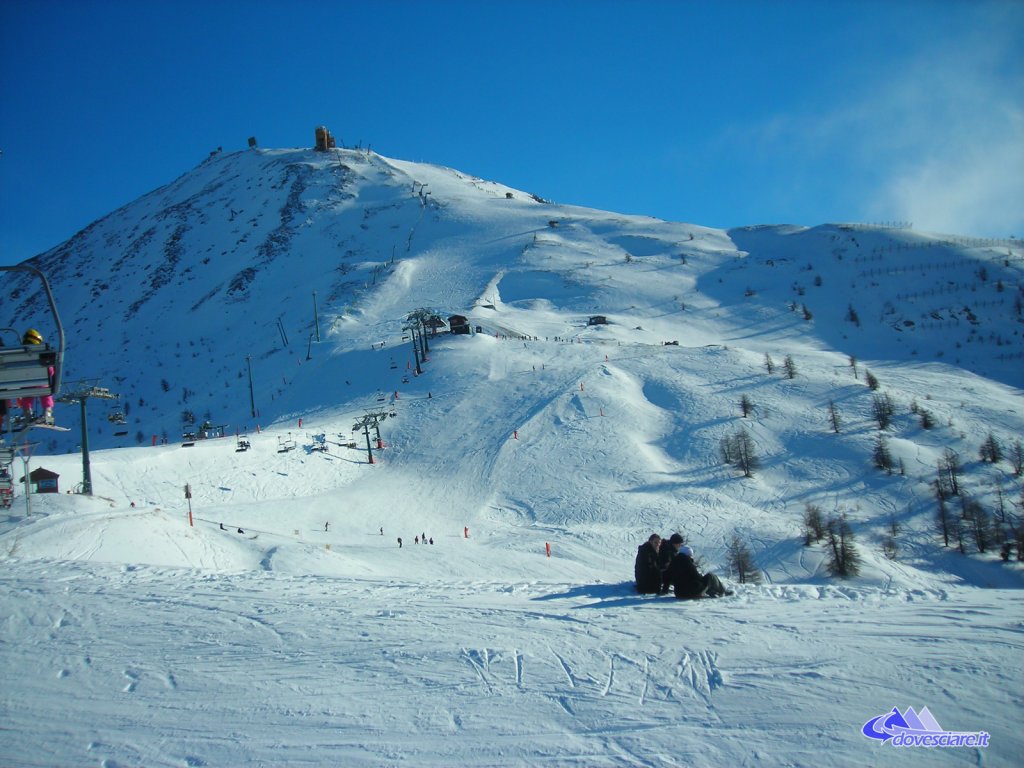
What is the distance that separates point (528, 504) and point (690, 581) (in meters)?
20.0

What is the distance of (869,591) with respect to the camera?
8.86m

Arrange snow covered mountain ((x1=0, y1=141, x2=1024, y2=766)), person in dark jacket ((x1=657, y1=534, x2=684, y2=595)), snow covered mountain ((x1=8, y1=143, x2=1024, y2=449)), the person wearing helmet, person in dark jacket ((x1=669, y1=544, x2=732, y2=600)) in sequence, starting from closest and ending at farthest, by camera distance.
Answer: snow covered mountain ((x1=0, y1=141, x2=1024, y2=766))
the person wearing helmet
person in dark jacket ((x1=669, y1=544, x2=732, y2=600))
person in dark jacket ((x1=657, y1=534, x2=684, y2=595))
snow covered mountain ((x1=8, y1=143, x2=1024, y2=449))

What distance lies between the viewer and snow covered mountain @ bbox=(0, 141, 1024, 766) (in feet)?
18.1

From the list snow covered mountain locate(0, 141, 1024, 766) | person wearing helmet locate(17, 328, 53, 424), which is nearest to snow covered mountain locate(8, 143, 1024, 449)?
snow covered mountain locate(0, 141, 1024, 766)

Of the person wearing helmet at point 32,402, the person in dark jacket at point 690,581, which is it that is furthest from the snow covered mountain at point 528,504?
the person wearing helmet at point 32,402

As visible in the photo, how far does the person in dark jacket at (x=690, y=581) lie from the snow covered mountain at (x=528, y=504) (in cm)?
59

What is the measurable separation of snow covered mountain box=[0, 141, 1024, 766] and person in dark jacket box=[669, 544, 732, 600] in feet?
1.93

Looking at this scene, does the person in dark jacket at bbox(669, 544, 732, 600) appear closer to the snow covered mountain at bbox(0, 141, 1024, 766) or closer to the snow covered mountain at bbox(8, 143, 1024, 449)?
the snow covered mountain at bbox(0, 141, 1024, 766)

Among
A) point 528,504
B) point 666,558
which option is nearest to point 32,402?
point 666,558

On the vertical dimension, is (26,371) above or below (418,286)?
below

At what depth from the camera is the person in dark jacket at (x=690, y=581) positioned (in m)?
8.81

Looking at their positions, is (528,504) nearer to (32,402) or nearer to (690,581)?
(690,581)

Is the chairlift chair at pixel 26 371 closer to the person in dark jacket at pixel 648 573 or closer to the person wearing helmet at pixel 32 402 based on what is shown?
the person wearing helmet at pixel 32 402

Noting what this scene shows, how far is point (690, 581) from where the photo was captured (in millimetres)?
8844
